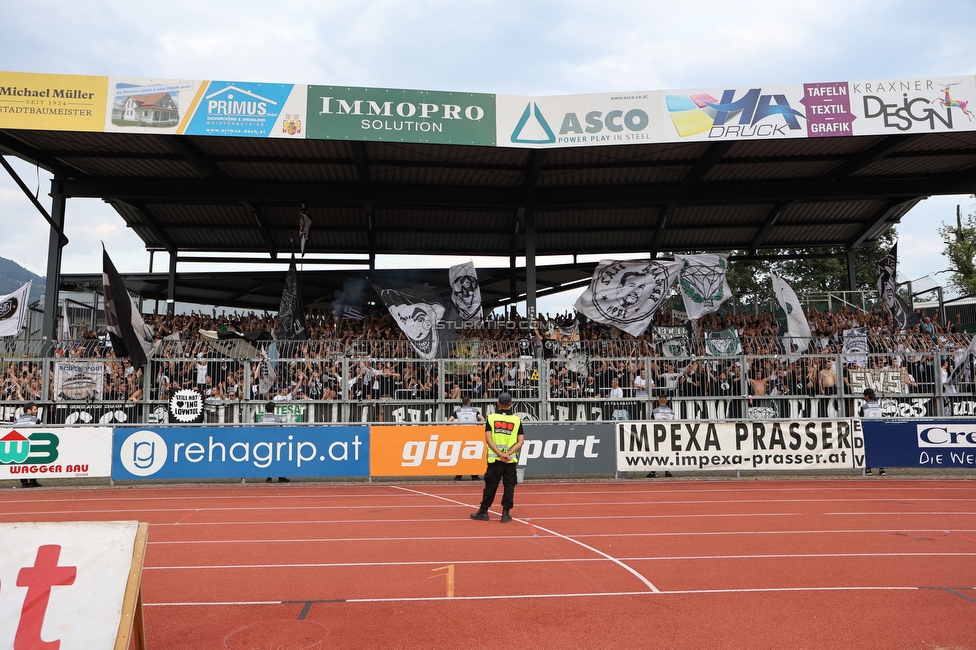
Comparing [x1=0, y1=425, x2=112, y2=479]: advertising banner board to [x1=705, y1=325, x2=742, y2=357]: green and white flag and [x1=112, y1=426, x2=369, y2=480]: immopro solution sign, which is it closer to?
[x1=112, y1=426, x2=369, y2=480]: immopro solution sign

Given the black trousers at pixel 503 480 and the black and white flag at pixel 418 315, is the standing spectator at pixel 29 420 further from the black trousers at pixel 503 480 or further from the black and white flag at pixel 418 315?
the black trousers at pixel 503 480

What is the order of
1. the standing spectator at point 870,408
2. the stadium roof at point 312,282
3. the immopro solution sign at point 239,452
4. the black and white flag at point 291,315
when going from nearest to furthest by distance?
the immopro solution sign at point 239,452 → the standing spectator at point 870,408 → the black and white flag at point 291,315 → the stadium roof at point 312,282

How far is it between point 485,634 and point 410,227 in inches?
782

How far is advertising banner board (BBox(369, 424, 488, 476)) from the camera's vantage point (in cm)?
1528

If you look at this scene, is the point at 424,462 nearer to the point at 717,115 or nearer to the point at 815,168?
the point at 717,115

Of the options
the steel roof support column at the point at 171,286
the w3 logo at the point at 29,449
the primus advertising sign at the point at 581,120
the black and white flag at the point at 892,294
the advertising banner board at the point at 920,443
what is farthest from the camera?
the steel roof support column at the point at 171,286

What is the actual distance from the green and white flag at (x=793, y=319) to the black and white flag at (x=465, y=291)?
8.21 meters

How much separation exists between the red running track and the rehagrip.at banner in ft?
6.19

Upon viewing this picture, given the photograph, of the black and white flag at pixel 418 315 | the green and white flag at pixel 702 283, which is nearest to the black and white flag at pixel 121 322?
the black and white flag at pixel 418 315

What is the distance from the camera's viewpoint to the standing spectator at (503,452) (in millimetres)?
10672

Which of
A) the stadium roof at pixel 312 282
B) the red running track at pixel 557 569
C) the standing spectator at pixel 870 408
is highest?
the stadium roof at pixel 312 282

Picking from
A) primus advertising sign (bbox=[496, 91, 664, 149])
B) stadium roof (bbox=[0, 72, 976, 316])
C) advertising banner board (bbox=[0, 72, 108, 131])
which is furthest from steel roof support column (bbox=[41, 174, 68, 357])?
primus advertising sign (bbox=[496, 91, 664, 149])

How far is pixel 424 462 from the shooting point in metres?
15.3

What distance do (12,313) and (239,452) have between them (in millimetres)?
8241
